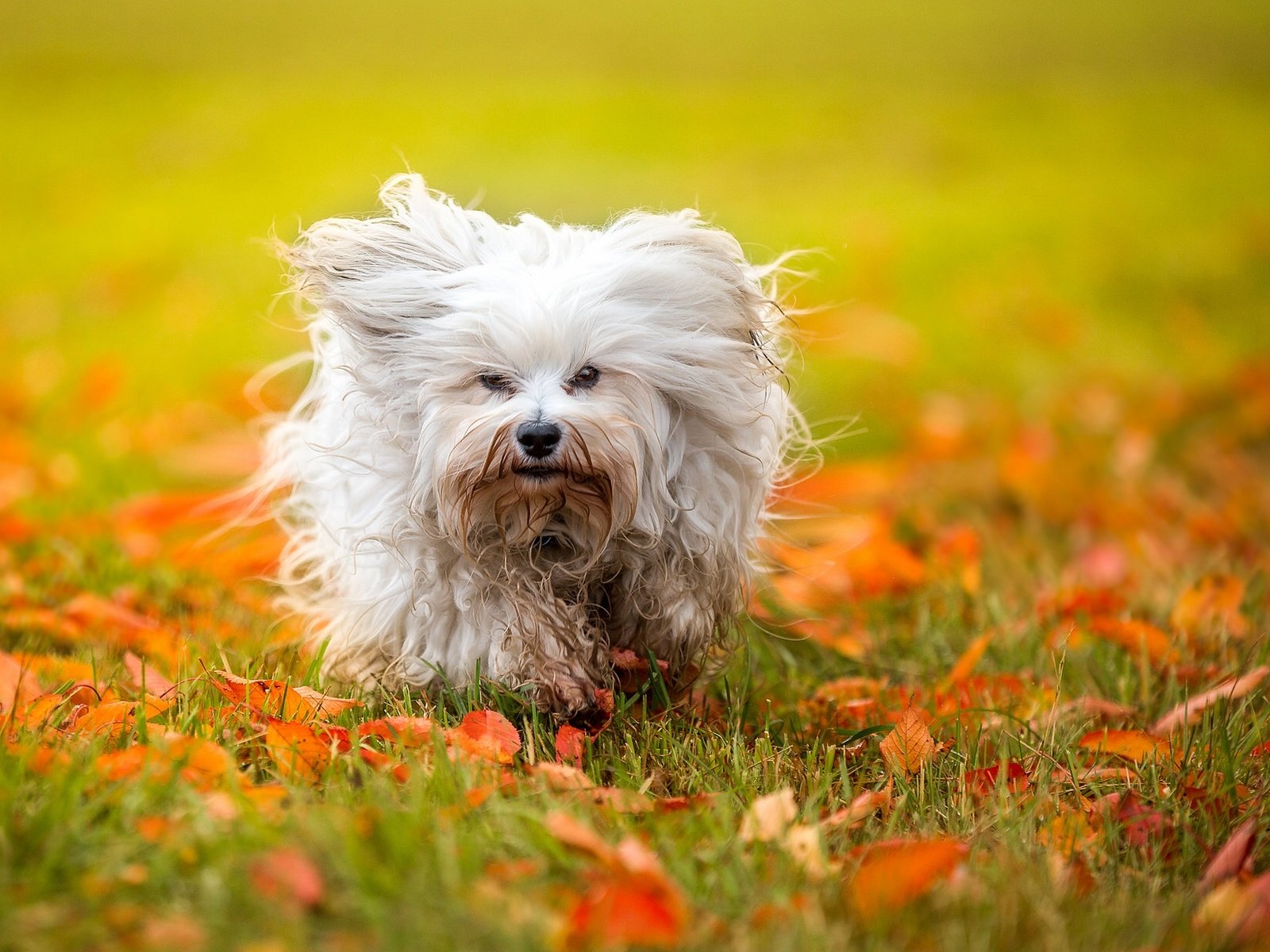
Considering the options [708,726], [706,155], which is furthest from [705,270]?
[706,155]

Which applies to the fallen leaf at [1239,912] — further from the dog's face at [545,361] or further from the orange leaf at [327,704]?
the orange leaf at [327,704]

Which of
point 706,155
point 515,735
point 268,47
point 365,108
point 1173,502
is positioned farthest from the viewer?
point 268,47

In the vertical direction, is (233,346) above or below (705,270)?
below

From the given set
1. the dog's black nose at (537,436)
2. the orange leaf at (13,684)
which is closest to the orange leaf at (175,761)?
the orange leaf at (13,684)

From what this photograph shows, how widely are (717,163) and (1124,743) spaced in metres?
8.82

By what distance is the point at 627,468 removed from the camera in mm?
2945

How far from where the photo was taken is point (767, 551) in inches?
153

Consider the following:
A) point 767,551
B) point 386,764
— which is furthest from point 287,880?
point 767,551

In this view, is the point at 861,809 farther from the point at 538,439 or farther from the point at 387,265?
the point at 387,265

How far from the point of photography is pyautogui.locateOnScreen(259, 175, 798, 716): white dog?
2941mm

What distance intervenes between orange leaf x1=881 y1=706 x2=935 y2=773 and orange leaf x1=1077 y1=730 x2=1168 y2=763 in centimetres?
41

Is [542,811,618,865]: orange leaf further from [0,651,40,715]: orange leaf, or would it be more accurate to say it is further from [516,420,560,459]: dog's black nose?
[0,651,40,715]: orange leaf

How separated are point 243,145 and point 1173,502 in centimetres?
868

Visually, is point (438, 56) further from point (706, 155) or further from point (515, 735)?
point (515, 735)
